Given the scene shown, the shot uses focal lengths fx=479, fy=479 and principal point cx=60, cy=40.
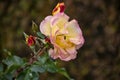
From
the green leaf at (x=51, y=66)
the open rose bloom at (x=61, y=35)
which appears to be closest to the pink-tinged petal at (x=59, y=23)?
the open rose bloom at (x=61, y=35)

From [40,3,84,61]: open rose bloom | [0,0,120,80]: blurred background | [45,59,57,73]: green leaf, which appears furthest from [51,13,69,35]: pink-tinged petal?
[0,0,120,80]: blurred background

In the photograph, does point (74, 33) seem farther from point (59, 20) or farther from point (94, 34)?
point (94, 34)

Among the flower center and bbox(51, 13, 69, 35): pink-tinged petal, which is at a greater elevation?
bbox(51, 13, 69, 35): pink-tinged petal

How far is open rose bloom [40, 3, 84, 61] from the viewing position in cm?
123

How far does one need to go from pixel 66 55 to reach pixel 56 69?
0.11 meters

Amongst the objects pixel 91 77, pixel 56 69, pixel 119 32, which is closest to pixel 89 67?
pixel 91 77

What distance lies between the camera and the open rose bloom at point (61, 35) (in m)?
1.23

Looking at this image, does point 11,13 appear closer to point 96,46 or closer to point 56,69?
point 96,46

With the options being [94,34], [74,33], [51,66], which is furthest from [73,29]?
[94,34]

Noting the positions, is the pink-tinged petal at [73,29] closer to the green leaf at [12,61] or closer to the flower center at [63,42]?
the flower center at [63,42]

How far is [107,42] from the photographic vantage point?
3738mm

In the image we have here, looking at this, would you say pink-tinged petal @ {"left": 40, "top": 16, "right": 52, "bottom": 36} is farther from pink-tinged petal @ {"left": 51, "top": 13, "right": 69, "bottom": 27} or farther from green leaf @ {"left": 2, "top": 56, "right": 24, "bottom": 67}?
green leaf @ {"left": 2, "top": 56, "right": 24, "bottom": 67}

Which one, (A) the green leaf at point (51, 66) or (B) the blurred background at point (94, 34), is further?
(B) the blurred background at point (94, 34)

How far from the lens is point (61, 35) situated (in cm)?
124
